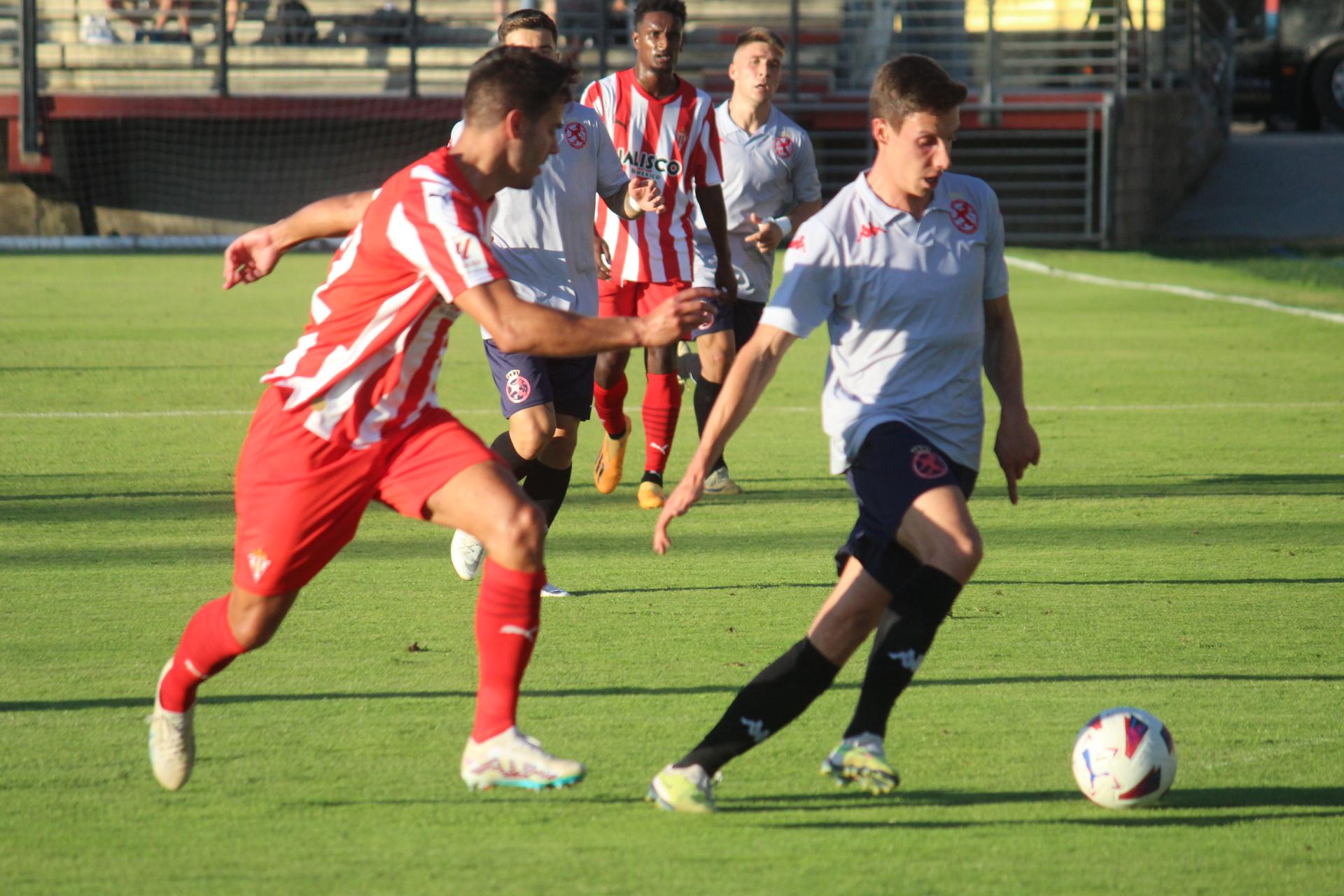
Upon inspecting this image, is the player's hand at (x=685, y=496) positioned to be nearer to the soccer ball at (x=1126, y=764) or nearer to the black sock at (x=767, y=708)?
the black sock at (x=767, y=708)

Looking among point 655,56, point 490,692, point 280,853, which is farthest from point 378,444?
point 655,56

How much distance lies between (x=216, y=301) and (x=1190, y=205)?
15.0 meters

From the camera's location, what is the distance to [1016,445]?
14.4 ft

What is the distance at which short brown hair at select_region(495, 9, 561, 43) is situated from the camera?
6.52 m

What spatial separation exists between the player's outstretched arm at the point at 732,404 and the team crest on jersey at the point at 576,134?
2.89 metres

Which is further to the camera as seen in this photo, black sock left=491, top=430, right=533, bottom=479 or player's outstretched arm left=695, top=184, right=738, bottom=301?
player's outstretched arm left=695, top=184, right=738, bottom=301

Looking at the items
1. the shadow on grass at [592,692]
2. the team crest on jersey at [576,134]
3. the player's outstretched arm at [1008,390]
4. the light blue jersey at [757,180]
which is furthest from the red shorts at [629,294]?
the player's outstretched arm at [1008,390]

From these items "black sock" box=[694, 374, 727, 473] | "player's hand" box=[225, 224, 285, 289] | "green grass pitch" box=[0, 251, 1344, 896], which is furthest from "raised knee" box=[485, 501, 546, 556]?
"black sock" box=[694, 374, 727, 473]

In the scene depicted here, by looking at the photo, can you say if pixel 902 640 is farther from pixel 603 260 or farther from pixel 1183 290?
pixel 1183 290

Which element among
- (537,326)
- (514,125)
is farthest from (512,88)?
(537,326)

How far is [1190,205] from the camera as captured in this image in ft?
81.0

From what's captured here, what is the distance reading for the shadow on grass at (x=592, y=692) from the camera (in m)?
4.94

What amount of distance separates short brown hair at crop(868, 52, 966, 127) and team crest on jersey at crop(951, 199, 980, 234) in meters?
0.26

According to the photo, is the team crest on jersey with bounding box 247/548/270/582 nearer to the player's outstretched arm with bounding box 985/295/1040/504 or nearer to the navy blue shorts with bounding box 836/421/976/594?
the navy blue shorts with bounding box 836/421/976/594
